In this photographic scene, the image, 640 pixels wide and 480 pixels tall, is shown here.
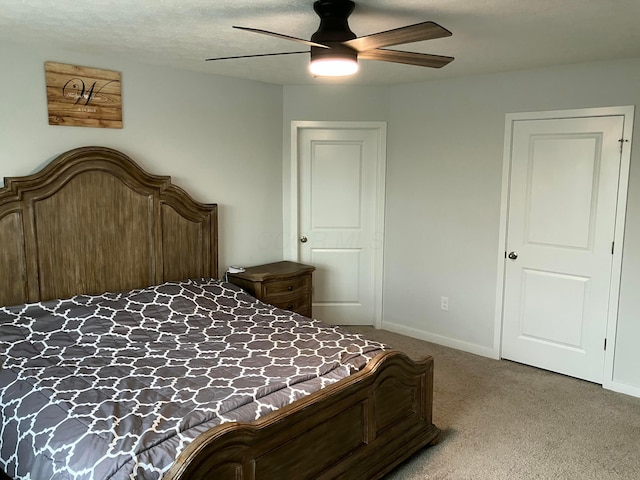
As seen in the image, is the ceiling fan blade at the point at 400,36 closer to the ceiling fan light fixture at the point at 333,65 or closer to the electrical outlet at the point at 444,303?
the ceiling fan light fixture at the point at 333,65

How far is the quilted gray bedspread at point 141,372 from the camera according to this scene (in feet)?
6.07

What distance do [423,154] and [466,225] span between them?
73 cm

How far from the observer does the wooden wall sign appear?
3.12 metres

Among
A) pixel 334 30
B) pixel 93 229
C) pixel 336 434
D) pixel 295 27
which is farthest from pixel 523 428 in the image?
pixel 93 229

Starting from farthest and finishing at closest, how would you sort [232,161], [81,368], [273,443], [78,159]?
[232,161], [78,159], [81,368], [273,443]

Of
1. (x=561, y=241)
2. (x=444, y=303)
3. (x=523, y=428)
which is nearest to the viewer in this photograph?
(x=523, y=428)

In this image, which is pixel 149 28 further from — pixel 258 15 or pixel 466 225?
pixel 466 225

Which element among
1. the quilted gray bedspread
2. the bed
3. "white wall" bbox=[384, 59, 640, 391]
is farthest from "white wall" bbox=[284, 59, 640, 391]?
the quilted gray bedspread

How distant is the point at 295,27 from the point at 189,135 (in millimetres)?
1510

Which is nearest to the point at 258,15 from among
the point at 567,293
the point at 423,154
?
the point at 423,154

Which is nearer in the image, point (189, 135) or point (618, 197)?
point (618, 197)

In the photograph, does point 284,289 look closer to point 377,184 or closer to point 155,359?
point 377,184

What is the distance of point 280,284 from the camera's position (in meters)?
4.09

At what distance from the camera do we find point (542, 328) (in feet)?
12.9
